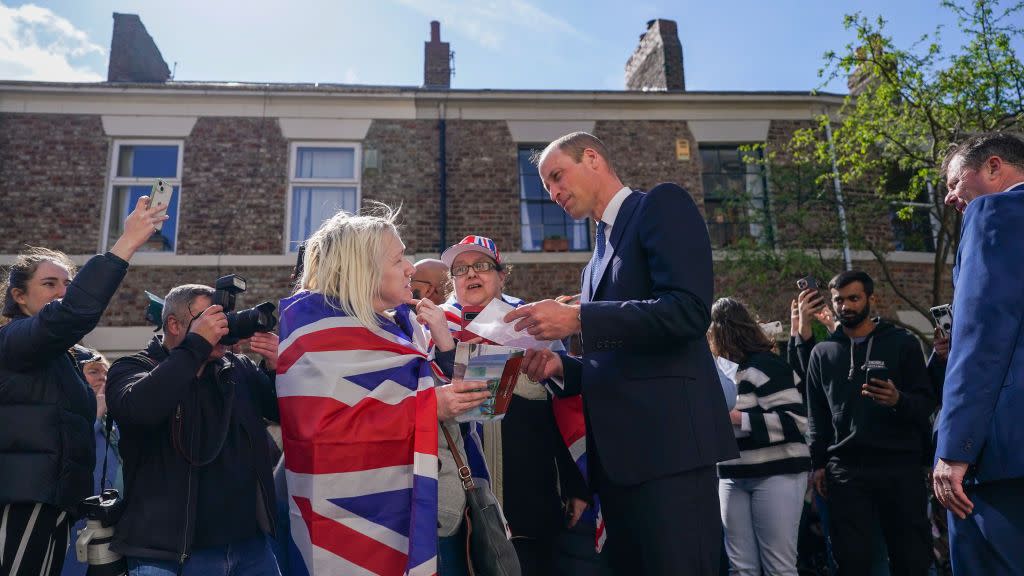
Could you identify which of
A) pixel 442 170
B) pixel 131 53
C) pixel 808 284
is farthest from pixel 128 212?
pixel 808 284

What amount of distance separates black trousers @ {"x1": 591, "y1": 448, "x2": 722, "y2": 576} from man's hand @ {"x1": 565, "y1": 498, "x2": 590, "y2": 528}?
2.92 ft

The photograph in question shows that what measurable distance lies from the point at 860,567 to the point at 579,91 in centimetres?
926

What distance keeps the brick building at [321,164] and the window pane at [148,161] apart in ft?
0.08

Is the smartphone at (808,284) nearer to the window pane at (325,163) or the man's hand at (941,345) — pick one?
the man's hand at (941,345)

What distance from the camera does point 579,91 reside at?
38.4ft

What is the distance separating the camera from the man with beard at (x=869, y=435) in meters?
4.03

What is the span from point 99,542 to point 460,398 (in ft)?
4.90

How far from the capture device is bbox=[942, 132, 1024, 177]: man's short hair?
2555 millimetres

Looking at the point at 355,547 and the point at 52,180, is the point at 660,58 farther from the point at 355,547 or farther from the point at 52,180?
the point at 355,547

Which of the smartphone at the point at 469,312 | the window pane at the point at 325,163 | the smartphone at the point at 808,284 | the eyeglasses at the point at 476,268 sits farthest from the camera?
the window pane at the point at 325,163

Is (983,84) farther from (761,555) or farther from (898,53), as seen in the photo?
(761,555)

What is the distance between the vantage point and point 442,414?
7.82ft

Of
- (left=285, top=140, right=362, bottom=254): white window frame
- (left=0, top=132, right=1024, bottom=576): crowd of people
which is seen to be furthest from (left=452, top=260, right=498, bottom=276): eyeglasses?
(left=285, top=140, right=362, bottom=254): white window frame

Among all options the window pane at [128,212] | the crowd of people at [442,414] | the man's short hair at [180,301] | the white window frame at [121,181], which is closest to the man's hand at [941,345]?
the crowd of people at [442,414]
